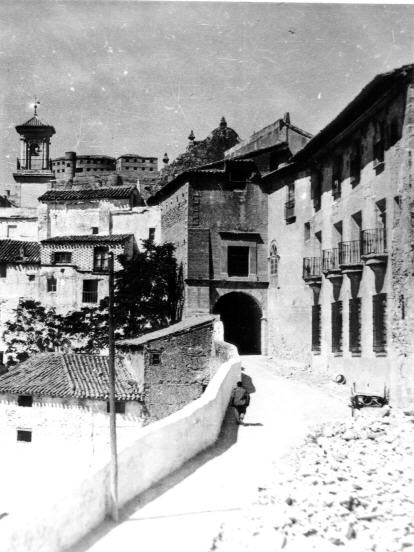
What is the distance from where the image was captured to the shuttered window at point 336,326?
2158 cm

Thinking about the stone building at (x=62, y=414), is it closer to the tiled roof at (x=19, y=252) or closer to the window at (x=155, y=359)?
the window at (x=155, y=359)

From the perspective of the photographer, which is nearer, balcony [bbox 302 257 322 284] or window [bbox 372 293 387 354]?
window [bbox 372 293 387 354]

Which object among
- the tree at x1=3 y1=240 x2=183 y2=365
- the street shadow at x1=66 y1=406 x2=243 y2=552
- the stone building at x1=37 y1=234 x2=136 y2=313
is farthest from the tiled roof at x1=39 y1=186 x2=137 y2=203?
the street shadow at x1=66 y1=406 x2=243 y2=552

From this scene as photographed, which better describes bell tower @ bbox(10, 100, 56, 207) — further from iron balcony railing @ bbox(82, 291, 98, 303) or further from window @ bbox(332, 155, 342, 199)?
window @ bbox(332, 155, 342, 199)

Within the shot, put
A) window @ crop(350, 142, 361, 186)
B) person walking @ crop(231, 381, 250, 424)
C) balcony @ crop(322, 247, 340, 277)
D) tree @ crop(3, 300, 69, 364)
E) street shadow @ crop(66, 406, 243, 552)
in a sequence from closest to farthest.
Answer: street shadow @ crop(66, 406, 243, 552), person walking @ crop(231, 381, 250, 424), window @ crop(350, 142, 361, 186), balcony @ crop(322, 247, 340, 277), tree @ crop(3, 300, 69, 364)

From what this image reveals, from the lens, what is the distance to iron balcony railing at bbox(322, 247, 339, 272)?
71.2 ft

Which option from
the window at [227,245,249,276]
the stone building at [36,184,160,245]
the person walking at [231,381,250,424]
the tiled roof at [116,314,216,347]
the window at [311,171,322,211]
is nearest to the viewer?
the person walking at [231,381,250,424]

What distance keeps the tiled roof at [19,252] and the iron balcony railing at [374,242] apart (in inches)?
1032

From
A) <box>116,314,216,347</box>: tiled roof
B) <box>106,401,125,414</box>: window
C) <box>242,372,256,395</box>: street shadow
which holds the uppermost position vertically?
<box>116,314,216,347</box>: tiled roof

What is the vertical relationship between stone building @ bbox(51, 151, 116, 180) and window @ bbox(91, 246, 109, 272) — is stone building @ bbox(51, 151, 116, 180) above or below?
above

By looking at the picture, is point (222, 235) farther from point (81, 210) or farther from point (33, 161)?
point (33, 161)

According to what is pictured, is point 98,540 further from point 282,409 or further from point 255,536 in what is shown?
point 282,409

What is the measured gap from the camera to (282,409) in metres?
16.2

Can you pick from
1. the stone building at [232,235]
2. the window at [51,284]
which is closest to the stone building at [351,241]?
the stone building at [232,235]
